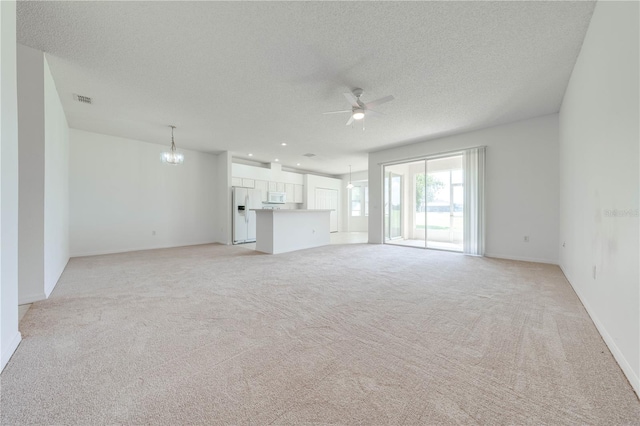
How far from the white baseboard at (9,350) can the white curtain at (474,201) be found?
6574 mm

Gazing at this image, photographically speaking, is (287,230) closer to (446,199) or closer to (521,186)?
(446,199)

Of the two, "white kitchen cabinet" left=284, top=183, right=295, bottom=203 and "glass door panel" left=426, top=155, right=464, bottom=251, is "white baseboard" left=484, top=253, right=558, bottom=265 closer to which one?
"glass door panel" left=426, top=155, right=464, bottom=251

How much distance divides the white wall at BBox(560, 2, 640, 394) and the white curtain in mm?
2322

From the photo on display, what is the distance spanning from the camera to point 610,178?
1.94 meters

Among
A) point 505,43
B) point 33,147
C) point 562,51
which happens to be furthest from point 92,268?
point 562,51

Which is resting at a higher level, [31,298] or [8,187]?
[8,187]

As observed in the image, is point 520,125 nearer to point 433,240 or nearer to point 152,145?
point 433,240

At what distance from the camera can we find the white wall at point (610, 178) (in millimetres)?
1569

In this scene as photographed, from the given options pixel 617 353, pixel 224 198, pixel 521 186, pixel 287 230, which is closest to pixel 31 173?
pixel 287 230

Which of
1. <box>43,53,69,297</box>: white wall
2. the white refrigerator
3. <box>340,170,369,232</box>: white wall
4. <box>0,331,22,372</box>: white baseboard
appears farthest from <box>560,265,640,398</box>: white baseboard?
<box>340,170,369,232</box>: white wall

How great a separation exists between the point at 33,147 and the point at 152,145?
4.08 meters

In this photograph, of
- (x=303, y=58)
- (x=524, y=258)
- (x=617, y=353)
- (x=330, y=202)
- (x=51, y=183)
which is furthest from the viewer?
(x=330, y=202)

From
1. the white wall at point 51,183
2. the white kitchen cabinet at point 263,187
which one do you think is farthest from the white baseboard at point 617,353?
the white kitchen cabinet at point 263,187

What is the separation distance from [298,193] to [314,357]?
852 cm
